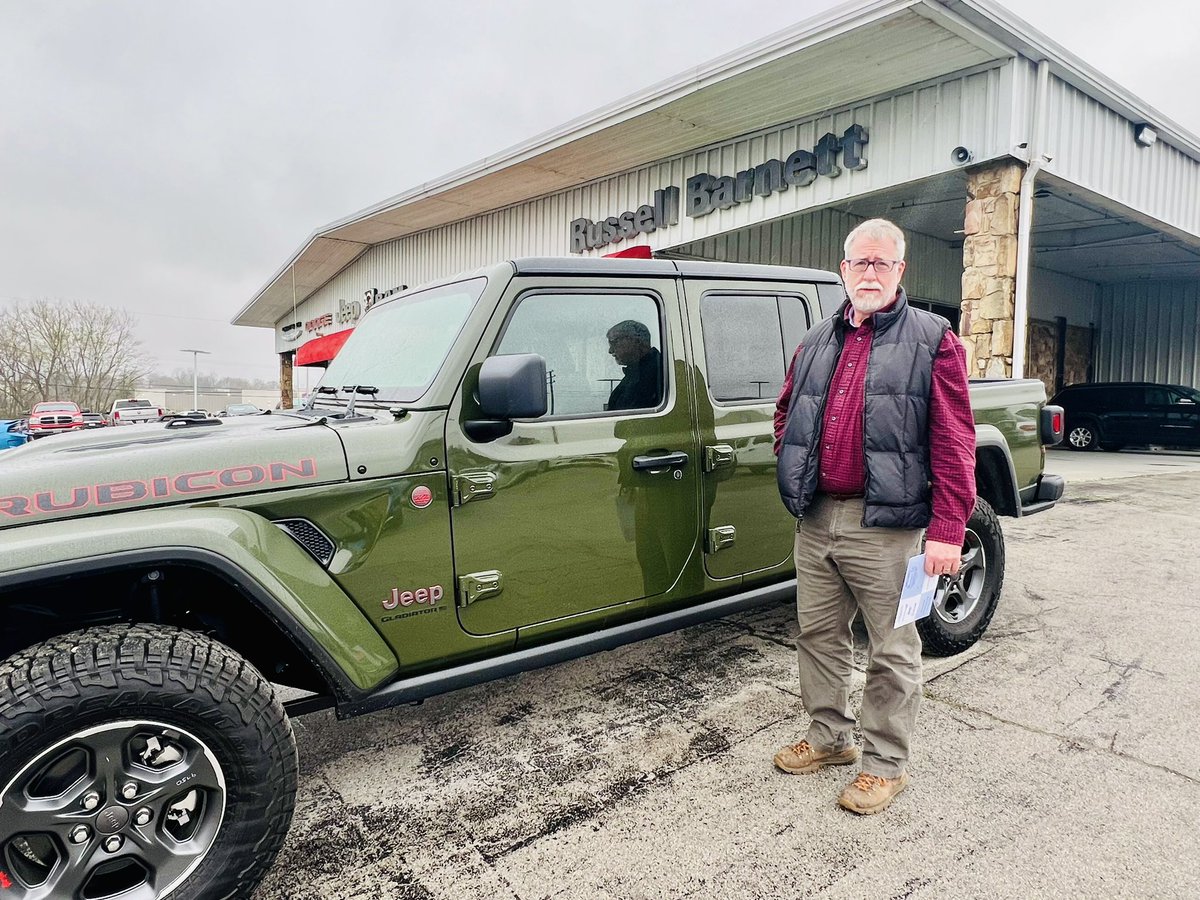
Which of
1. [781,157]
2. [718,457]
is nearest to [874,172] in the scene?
[781,157]

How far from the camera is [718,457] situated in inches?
118

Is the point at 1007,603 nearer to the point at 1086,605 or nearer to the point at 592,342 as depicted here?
the point at 1086,605

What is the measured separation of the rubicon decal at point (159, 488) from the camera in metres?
1.81

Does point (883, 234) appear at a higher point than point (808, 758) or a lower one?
higher

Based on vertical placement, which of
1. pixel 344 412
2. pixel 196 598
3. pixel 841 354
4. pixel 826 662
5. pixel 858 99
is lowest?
pixel 826 662

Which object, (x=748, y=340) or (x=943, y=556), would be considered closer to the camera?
(x=943, y=556)

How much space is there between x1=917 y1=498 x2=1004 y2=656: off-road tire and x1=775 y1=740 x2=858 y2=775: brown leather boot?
1088 millimetres

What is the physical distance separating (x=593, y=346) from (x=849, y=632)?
1.43m

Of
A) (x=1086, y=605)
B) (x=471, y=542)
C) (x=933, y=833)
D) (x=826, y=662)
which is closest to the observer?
(x=933, y=833)

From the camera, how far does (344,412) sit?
2598mm

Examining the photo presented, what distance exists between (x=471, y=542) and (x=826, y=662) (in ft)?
4.39

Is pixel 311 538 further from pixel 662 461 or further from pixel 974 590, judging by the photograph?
pixel 974 590

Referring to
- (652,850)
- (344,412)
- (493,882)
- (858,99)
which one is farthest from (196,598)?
(858,99)

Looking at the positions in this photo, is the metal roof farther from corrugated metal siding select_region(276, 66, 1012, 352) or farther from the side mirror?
the side mirror
